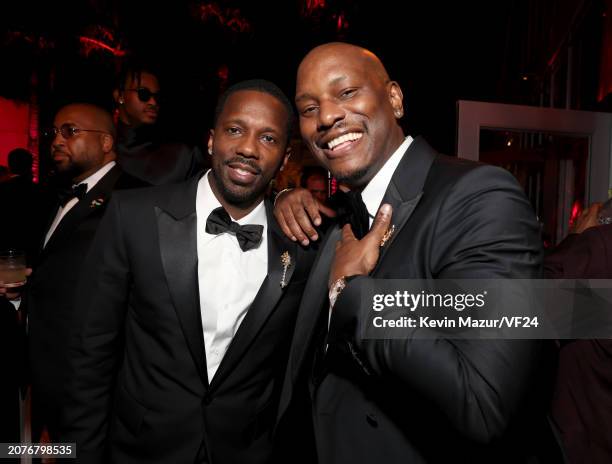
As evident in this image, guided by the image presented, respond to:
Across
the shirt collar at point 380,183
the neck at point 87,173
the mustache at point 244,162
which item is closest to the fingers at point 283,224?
the mustache at point 244,162

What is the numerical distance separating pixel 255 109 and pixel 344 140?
639 millimetres

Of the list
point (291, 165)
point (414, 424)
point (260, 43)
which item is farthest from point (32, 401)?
point (291, 165)

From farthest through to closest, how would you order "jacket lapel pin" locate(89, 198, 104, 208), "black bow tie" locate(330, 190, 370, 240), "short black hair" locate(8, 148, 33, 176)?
"short black hair" locate(8, 148, 33, 176) → "jacket lapel pin" locate(89, 198, 104, 208) → "black bow tie" locate(330, 190, 370, 240)

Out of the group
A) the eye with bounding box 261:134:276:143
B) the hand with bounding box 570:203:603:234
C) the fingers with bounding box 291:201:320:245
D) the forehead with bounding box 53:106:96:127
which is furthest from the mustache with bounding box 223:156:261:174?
the forehead with bounding box 53:106:96:127

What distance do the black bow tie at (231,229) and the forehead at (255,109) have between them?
18.2 inches

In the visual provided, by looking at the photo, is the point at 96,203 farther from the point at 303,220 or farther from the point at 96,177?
the point at 303,220

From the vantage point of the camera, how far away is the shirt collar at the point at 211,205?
2016 millimetres

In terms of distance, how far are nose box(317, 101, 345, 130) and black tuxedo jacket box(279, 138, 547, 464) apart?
11.9 inches

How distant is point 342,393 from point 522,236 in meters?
0.72

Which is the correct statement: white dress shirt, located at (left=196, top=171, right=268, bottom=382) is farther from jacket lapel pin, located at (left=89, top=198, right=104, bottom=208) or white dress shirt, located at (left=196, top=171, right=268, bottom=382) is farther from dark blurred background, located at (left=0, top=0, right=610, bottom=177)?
dark blurred background, located at (left=0, top=0, right=610, bottom=177)

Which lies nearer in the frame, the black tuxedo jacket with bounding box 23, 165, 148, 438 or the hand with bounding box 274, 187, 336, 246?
the hand with bounding box 274, 187, 336, 246

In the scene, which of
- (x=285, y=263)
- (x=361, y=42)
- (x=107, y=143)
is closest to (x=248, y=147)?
(x=285, y=263)

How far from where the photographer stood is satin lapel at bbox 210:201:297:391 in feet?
5.72

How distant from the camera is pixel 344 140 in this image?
1.59m
